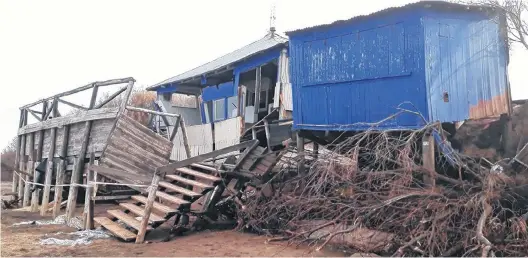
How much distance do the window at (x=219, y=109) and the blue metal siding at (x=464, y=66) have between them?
10.6 metres

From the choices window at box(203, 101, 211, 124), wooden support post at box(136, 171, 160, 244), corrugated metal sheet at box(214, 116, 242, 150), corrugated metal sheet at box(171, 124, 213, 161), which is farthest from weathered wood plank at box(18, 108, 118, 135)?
window at box(203, 101, 211, 124)

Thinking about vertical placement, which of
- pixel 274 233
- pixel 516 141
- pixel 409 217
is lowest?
pixel 274 233

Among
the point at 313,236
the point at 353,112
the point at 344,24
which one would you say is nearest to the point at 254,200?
the point at 313,236

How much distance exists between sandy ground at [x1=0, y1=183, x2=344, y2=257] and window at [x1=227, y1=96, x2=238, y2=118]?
810cm

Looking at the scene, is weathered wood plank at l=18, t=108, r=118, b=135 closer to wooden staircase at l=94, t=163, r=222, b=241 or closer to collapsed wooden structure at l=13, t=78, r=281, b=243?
collapsed wooden structure at l=13, t=78, r=281, b=243

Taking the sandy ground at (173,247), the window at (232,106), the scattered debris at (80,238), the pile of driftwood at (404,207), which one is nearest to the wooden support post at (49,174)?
the sandy ground at (173,247)

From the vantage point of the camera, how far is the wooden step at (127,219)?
846cm

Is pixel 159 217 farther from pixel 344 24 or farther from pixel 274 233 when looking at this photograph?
pixel 344 24

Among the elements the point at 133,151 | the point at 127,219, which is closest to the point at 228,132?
the point at 133,151

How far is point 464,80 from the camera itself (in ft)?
28.5

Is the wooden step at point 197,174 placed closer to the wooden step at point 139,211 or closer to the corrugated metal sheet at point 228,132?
the wooden step at point 139,211

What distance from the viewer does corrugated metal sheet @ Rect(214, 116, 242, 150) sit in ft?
47.0

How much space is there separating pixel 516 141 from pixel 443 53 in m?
2.25

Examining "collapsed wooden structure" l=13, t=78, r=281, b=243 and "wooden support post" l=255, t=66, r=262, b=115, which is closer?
"collapsed wooden structure" l=13, t=78, r=281, b=243
